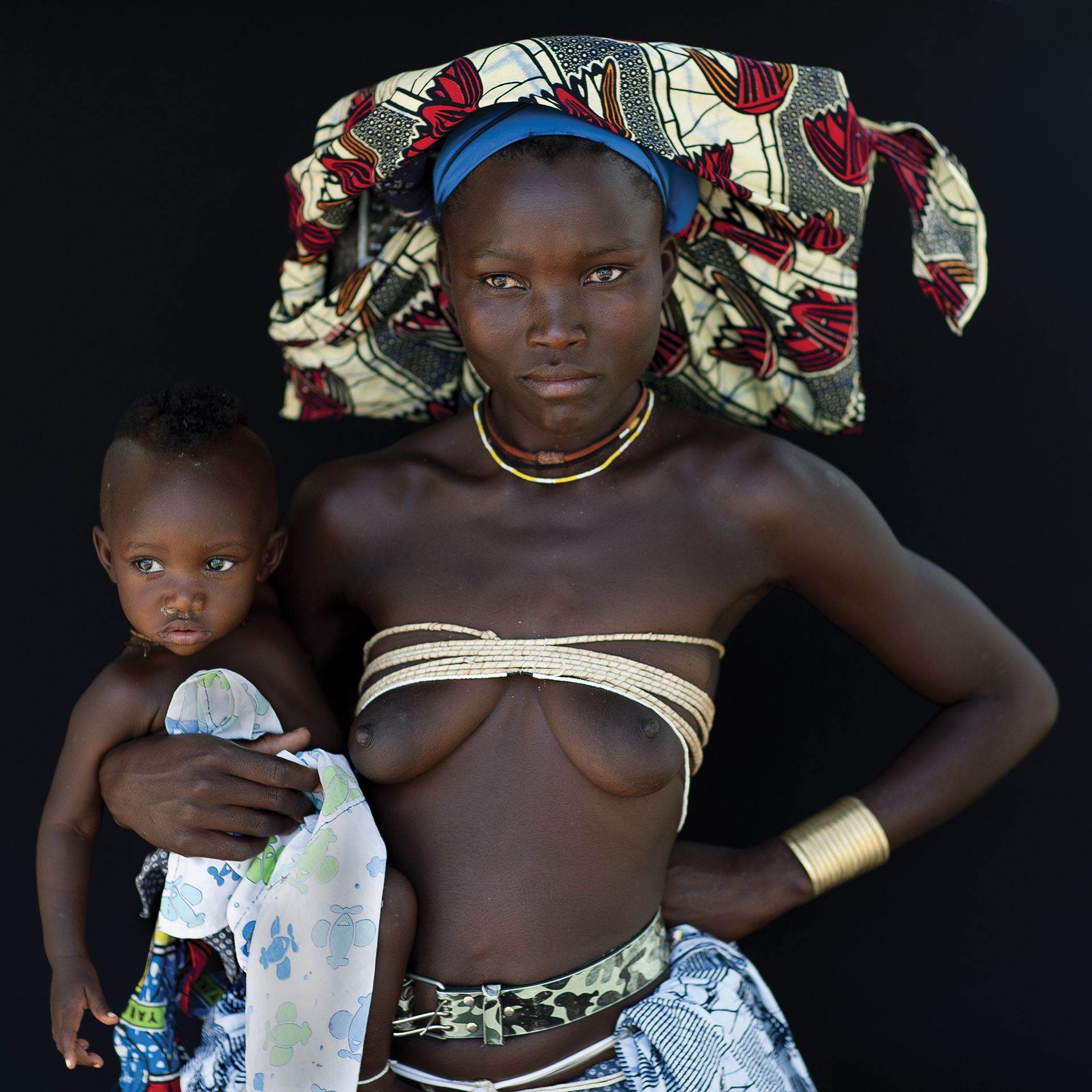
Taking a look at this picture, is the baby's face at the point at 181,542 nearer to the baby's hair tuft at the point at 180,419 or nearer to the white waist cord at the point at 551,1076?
the baby's hair tuft at the point at 180,419

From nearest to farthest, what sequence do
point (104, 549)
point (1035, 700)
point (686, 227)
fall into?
point (104, 549) < point (686, 227) < point (1035, 700)

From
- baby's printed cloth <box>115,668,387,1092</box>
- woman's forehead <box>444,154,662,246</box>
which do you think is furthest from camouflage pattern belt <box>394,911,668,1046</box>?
woman's forehead <box>444,154,662,246</box>

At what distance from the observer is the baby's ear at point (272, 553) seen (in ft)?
5.18

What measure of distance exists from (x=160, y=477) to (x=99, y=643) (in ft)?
3.27

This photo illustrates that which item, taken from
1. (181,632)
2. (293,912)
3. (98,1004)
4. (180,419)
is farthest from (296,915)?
(180,419)

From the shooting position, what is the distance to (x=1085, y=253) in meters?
2.24

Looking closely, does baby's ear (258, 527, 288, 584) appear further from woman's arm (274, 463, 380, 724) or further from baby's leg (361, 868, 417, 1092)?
baby's leg (361, 868, 417, 1092)

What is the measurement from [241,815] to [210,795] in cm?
4

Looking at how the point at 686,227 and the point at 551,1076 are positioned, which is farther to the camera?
the point at 686,227

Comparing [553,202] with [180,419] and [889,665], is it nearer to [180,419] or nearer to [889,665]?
[180,419]

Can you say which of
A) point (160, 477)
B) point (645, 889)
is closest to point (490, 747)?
point (645, 889)

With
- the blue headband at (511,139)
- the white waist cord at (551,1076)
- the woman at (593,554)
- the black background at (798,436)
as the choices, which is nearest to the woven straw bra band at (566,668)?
the woman at (593,554)

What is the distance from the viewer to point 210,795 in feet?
4.75

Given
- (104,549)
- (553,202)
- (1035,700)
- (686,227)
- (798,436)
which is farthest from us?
(798,436)
